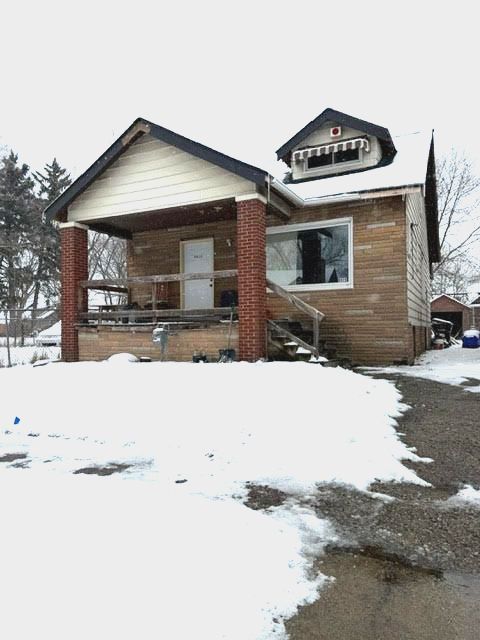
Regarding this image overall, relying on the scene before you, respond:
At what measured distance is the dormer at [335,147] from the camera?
448 inches

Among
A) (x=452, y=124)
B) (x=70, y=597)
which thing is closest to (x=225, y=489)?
(x=70, y=597)

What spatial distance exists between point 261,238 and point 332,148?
461cm

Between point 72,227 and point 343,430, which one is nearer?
point 343,430

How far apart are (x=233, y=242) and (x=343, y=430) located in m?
7.80

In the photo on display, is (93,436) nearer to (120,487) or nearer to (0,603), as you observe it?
(120,487)

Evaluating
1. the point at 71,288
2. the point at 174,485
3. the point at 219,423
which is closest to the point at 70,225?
the point at 71,288

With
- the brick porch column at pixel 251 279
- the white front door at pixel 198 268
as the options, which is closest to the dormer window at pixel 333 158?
the white front door at pixel 198 268

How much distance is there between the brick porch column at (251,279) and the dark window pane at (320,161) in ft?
13.6

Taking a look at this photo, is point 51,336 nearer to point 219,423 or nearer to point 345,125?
point 345,125

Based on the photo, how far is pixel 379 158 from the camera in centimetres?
1155

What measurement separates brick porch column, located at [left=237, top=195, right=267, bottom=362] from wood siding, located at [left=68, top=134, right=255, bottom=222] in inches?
→ 17.7

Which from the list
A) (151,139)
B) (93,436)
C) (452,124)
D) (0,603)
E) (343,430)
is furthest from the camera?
(452,124)

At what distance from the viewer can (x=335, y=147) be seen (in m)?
11.7

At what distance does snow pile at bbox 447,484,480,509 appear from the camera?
3170 mm
